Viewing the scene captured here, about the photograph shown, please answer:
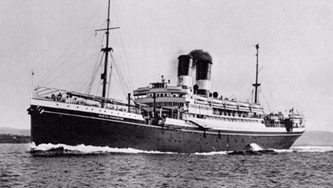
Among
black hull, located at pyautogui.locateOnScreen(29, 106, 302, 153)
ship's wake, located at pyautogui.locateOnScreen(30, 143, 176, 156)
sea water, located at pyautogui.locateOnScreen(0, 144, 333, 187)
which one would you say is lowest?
sea water, located at pyautogui.locateOnScreen(0, 144, 333, 187)

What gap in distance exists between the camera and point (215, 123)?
43000mm

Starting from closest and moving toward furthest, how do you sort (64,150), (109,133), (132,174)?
(132,174) < (64,150) < (109,133)

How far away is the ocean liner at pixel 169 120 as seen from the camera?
29.8 metres

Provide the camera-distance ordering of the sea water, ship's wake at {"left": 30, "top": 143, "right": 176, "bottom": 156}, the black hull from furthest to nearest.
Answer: ship's wake at {"left": 30, "top": 143, "right": 176, "bottom": 156} < the black hull < the sea water

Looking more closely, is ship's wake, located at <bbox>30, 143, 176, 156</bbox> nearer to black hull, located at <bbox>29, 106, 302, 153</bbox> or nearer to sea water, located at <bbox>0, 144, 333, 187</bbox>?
sea water, located at <bbox>0, 144, 333, 187</bbox>

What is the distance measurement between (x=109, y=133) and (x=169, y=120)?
21.9 feet

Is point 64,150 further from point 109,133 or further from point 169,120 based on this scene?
point 169,120

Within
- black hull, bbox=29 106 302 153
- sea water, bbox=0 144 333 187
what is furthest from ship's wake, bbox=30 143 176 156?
black hull, bbox=29 106 302 153

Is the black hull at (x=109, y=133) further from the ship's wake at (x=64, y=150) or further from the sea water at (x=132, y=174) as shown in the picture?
the sea water at (x=132, y=174)

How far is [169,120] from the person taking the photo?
1411 inches

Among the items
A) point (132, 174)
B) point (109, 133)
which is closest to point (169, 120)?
point (109, 133)

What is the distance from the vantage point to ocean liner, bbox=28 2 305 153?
29828 mm

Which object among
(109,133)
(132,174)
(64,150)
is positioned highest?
(109,133)

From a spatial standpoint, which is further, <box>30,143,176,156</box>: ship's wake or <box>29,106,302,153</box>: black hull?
<box>30,143,176,156</box>: ship's wake
